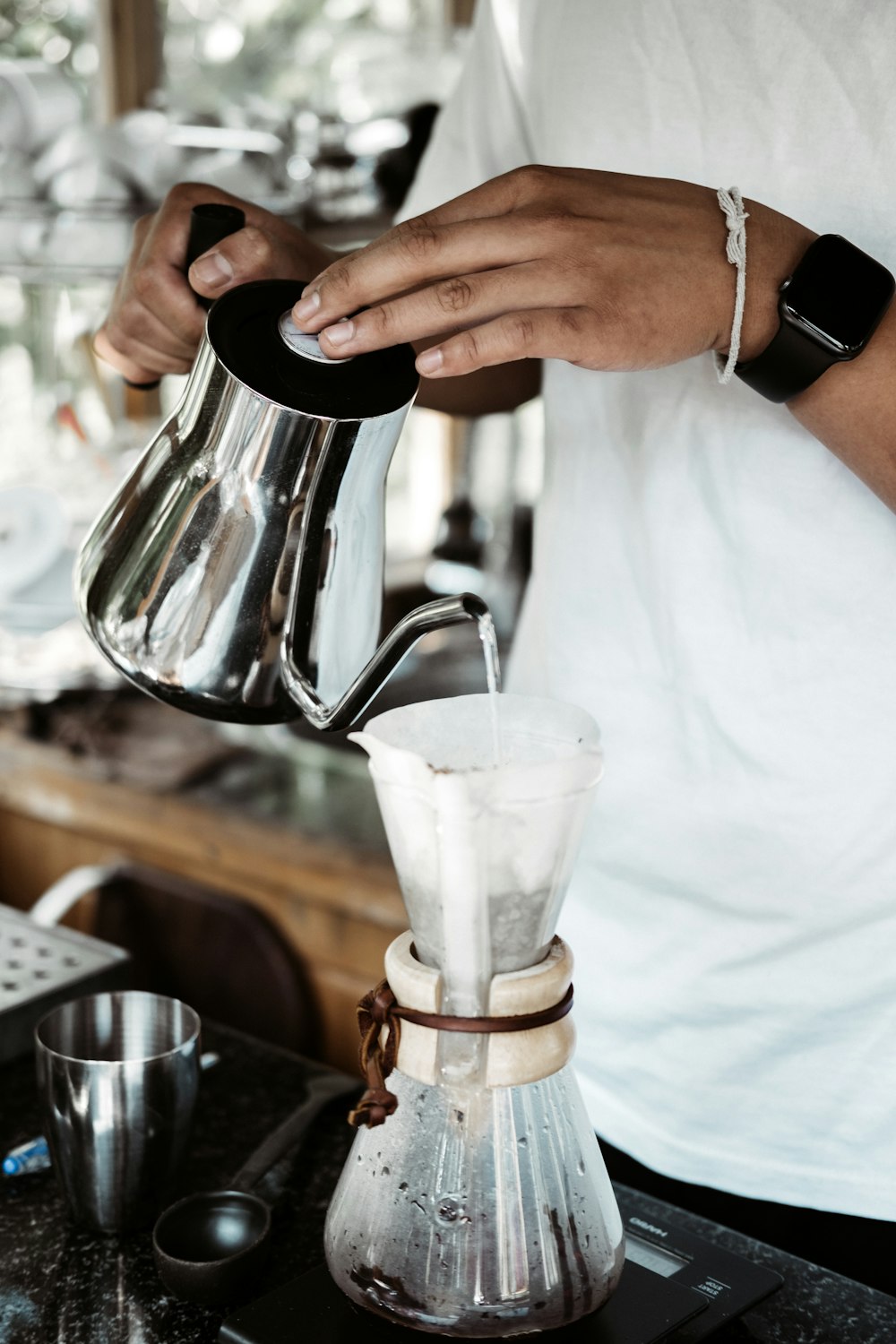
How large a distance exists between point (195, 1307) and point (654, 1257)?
0.82 feet

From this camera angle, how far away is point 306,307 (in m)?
0.62

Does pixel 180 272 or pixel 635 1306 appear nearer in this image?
pixel 635 1306

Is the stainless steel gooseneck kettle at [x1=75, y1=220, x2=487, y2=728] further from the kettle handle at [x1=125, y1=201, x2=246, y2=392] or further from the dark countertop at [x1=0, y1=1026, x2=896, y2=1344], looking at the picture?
the dark countertop at [x1=0, y1=1026, x2=896, y2=1344]

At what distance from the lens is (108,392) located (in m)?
1.60

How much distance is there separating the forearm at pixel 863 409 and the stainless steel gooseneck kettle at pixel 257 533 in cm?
22

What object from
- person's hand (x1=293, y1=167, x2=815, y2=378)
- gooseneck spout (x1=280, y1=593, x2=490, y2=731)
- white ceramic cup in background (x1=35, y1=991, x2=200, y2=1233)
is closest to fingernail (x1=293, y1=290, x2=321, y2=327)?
person's hand (x1=293, y1=167, x2=815, y2=378)

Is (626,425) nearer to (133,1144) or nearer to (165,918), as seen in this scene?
(133,1144)

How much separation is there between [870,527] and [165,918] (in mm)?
1096

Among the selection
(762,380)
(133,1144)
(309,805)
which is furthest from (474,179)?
(309,805)

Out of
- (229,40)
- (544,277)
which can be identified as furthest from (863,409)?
(229,40)

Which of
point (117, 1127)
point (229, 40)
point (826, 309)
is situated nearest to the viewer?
point (826, 309)

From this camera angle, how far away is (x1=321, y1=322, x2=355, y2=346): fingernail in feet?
2.03

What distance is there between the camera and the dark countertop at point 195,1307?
71cm

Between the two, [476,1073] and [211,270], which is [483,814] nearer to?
[476,1073]
